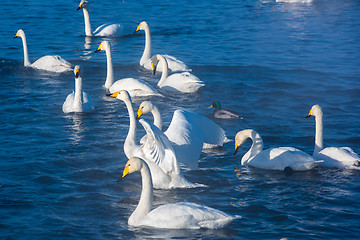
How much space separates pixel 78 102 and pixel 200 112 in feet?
9.29

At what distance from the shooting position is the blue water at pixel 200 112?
8.05 meters

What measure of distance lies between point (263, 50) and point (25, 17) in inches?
455

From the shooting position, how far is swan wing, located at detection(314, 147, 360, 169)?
31.4 feet

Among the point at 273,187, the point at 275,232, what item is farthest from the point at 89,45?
the point at 275,232

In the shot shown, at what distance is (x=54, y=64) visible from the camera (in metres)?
16.4

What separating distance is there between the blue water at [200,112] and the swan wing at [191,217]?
12 cm

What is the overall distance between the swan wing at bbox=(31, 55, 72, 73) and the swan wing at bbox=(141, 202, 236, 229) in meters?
9.80

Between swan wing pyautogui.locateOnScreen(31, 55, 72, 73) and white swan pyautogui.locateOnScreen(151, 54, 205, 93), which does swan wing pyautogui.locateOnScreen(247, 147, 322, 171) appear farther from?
swan wing pyautogui.locateOnScreen(31, 55, 72, 73)

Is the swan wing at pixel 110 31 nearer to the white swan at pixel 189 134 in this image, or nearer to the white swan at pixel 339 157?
the white swan at pixel 189 134

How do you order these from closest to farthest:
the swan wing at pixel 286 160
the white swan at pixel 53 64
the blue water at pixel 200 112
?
the blue water at pixel 200 112 < the swan wing at pixel 286 160 < the white swan at pixel 53 64

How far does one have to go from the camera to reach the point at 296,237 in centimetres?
745

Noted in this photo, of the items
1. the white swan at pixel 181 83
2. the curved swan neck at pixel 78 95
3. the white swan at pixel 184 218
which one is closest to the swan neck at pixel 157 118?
the white swan at pixel 184 218

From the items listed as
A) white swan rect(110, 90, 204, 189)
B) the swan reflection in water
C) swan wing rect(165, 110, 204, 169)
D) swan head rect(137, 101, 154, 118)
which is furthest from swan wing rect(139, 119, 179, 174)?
the swan reflection in water

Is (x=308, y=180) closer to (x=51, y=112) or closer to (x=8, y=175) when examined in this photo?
(x=8, y=175)
